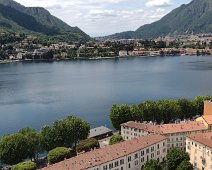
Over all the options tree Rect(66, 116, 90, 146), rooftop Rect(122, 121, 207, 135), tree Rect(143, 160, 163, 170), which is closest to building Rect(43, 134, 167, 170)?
tree Rect(143, 160, 163, 170)

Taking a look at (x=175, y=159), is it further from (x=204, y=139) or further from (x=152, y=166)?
(x=204, y=139)

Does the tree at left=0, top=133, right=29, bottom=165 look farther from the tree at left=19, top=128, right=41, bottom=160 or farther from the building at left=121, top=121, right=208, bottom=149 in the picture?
the building at left=121, top=121, right=208, bottom=149

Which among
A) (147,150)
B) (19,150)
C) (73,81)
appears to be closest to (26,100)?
(73,81)

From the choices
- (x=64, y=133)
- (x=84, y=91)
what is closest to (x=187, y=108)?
(x=64, y=133)

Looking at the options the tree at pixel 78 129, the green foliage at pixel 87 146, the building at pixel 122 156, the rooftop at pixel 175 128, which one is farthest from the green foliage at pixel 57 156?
the rooftop at pixel 175 128

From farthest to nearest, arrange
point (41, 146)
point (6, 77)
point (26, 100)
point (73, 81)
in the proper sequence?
point (6, 77), point (73, 81), point (26, 100), point (41, 146)

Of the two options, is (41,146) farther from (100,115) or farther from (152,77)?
(152,77)

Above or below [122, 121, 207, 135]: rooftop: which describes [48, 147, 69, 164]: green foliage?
below
